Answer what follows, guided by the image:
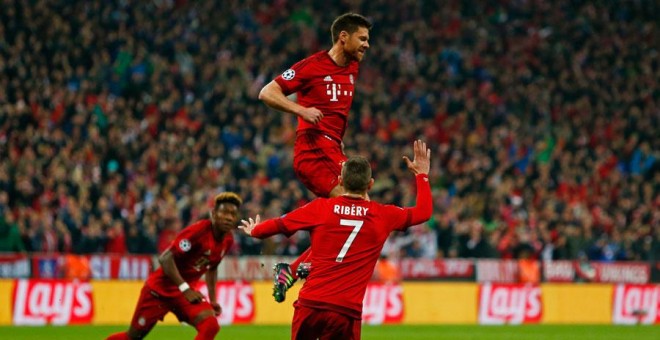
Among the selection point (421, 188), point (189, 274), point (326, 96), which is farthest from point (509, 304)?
point (421, 188)

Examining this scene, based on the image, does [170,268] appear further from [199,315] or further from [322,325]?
[322,325]

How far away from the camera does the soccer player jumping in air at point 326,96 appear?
9.77m

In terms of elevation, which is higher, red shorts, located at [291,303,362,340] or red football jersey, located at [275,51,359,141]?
red football jersey, located at [275,51,359,141]

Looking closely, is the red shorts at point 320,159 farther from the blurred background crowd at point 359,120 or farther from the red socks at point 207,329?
the blurred background crowd at point 359,120

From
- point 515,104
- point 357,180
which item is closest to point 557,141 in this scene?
point 515,104

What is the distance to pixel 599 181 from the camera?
2712cm

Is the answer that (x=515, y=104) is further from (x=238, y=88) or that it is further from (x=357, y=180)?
(x=357, y=180)

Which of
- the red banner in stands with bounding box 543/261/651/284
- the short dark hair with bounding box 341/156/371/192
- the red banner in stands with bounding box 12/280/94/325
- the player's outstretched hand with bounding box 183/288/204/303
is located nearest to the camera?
the short dark hair with bounding box 341/156/371/192

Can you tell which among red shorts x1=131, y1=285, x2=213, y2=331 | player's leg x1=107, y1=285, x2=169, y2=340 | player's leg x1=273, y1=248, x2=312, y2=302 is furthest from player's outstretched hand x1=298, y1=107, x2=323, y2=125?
player's leg x1=107, y1=285, x2=169, y2=340

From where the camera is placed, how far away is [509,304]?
862 inches

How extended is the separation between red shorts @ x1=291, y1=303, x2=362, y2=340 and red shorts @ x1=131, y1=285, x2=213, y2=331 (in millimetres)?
3461

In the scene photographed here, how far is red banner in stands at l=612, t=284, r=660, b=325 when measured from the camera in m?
22.2

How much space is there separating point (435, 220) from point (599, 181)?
511 cm

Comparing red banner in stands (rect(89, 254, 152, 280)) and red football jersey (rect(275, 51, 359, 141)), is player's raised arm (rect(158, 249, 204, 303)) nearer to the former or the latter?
red football jersey (rect(275, 51, 359, 141))
